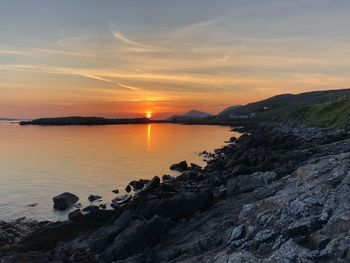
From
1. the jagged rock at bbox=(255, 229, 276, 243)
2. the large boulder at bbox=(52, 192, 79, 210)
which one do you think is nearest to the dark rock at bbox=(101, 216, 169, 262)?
the jagged rock at bbox=(255, 229, 276, 243)

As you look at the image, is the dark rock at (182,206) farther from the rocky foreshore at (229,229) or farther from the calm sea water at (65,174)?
the calm sea water at (65,174)

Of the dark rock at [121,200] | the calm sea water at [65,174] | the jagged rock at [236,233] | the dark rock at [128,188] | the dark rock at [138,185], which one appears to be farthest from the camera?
the dark rock at [138,185]

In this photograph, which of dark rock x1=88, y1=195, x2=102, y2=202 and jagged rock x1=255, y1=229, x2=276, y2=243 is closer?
jagged rock x1=255, y1=229, x2=276, y2=243

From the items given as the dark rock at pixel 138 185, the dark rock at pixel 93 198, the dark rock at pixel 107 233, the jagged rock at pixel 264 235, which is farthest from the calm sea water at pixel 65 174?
the jagged rock at pixel 264 235

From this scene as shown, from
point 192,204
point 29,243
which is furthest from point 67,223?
point 192,204

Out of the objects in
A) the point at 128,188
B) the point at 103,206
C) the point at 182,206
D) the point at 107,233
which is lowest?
the point at 103,206

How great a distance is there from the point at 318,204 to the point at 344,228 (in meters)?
2.27

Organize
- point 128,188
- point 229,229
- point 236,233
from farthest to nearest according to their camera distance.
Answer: point 128,188 → point 229,229 → point 236,233

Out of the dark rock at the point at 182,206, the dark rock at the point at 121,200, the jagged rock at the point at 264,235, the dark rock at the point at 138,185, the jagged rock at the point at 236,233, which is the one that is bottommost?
the dark rock at the point at 121,200

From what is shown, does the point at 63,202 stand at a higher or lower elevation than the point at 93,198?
higher

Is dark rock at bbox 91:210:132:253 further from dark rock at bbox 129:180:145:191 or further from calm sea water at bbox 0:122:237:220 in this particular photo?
dark rock at bbox 129:180:145:191

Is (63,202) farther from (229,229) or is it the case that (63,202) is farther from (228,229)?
(229,229)

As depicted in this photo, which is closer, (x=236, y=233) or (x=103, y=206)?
(x=236, y=233)

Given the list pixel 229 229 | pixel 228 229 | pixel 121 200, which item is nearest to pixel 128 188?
pixel 121 200
